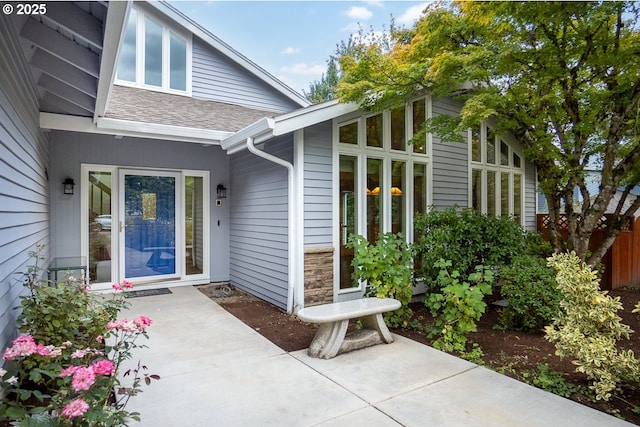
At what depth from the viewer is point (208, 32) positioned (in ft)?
25.2

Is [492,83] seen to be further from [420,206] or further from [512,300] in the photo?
[512,300]

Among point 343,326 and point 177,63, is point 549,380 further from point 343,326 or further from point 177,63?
point 177,63

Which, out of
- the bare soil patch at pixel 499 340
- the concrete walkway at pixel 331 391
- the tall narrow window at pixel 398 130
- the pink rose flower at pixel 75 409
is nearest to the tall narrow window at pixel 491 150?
the tall narrow window at pixel 398 130

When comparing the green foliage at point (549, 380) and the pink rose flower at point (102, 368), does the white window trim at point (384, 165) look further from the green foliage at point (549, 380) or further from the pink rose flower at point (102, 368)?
the pink rose flower at point (102, 368)

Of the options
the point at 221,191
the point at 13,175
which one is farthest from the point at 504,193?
the point at 13,175

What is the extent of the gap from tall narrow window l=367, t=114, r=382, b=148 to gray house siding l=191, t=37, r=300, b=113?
11.4 feet

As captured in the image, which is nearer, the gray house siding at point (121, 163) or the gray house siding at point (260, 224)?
→ the gray house siding at point (260, 224)

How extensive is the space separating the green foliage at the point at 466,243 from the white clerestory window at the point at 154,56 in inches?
222

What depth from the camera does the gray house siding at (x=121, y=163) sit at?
19.2 ft

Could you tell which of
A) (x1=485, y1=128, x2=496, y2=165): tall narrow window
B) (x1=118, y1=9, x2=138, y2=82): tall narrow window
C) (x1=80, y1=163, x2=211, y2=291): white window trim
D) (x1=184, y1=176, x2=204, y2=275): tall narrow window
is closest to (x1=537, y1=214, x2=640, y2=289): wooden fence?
(x1=485, y1=128, x2=496, y2=165): tall narrow window

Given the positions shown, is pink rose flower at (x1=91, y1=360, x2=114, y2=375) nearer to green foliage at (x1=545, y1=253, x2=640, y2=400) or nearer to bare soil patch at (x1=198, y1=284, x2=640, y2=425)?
bare soil patch at (x1=198, y1=284, x2=640, y2=425)

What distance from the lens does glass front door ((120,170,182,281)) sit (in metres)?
6.46

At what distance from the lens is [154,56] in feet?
24.4

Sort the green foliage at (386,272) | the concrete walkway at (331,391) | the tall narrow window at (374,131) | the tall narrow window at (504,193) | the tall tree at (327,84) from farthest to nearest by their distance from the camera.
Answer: the tall tree at (327,84)
the tall narrow window at (504,193)
the tall narrow window at (374,131)
the green foliage at (386,272)
the concrete walkway at (331,391)
